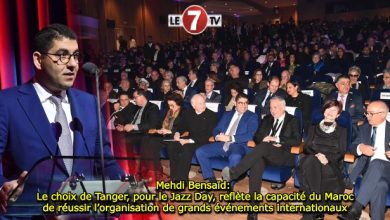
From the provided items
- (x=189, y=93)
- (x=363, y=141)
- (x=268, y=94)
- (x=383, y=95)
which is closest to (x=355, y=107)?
(x=383, y=95)

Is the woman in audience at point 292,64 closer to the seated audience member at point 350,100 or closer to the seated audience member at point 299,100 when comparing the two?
the seated audience member at point 299,100

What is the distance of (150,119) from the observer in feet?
18.5

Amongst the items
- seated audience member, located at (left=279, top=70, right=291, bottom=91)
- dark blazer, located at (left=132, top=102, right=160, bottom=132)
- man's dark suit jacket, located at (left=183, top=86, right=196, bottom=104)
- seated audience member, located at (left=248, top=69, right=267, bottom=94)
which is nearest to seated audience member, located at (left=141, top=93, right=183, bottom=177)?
dark blazer, located at (left=132, top=102, right=160, bottom=132)

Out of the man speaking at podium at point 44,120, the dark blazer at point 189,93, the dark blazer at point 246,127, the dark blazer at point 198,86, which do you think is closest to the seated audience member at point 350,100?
the dark blazer at point 246,127

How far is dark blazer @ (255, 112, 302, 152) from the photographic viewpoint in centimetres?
438

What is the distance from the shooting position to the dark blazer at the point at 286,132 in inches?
172

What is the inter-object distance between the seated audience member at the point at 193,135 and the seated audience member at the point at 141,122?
0.53 metres

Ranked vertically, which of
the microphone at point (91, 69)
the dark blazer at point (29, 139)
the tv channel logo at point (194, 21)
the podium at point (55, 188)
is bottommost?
the podium at point (55, 188)

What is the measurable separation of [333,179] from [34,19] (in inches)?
122

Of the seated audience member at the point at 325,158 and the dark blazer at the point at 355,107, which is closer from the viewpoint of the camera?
the seated audience member at the point at 325,158

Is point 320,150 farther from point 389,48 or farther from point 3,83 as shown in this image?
point 389,48

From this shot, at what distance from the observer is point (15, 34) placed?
235 cm

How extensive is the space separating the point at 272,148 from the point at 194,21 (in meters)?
6.51

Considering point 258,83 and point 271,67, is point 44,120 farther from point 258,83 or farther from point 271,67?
point 271,67
